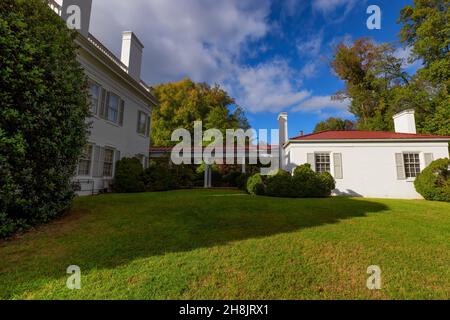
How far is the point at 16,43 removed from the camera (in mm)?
4086

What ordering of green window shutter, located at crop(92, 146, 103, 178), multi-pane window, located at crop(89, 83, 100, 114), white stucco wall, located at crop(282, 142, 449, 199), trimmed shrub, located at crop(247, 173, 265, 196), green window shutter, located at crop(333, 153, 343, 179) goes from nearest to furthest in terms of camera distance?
multi-pane window, located at crop(89, 83, 100, 114) → green window shutter, located at crop(92, 146, 103, 178) → trimmed shrub, located at crop(247, 173, 265, 196) → white stucco wall, located at crop(282, 142, 449, 199) → green window shutter, located at crop(333, 153, 343, 179)

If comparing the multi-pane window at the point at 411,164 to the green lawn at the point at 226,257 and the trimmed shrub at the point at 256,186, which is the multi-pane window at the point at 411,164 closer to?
the green lawn at the point at 226,257

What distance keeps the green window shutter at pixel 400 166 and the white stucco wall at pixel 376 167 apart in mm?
163

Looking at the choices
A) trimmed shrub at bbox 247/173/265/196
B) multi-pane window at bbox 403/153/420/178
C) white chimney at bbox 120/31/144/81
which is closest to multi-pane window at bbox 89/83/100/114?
white chimney at bbox 120/31/144/81

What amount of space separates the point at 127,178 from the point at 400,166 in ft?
48.7

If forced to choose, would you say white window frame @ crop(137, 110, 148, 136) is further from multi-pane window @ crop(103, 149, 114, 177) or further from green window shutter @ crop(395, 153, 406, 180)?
green window shutter @ crop(395, 153, 406, 180)

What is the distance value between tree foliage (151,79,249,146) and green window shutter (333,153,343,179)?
54.5 ft

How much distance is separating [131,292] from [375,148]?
1416 centimetres

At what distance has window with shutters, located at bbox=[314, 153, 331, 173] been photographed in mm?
12898

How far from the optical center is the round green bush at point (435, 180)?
10.6m

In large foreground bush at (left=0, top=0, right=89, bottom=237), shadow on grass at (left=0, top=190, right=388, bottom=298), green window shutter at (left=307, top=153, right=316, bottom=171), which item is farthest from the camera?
green window shutter at (left=307, top=153, right=316, bottom=171)

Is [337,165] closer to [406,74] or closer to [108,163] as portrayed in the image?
[108,163]

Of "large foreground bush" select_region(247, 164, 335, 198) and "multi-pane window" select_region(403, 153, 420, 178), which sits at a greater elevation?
"multi-pane window" select_region(403, 153, 420, 178)

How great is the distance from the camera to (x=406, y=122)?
14664mm
